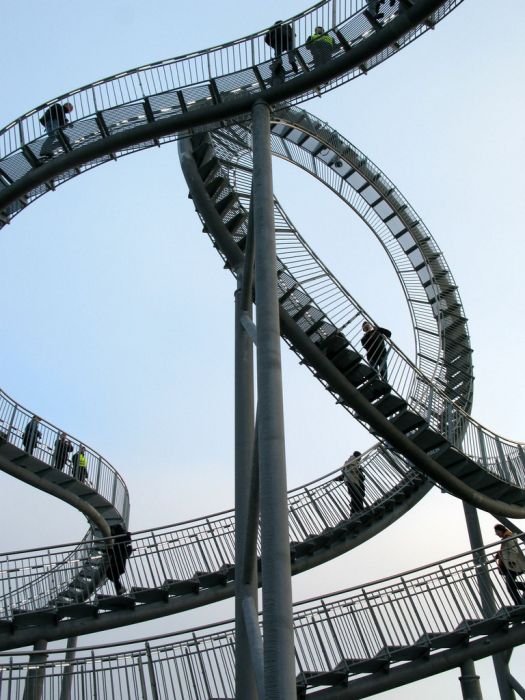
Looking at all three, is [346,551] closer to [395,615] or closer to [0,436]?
[395,615]

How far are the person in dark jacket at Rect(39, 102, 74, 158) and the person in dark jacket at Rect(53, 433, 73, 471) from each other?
21.4 feet

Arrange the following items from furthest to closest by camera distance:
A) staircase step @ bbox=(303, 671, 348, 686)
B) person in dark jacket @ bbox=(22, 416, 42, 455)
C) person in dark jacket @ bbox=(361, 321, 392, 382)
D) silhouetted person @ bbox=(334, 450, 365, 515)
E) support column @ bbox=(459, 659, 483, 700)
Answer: silhouetted person @ bbox=(334, 450, 365, 515), person in dark jacket @ bbox=(22, 416, 42, 455), person in dark jacket @ bbox=(361, 321, 392, 382), support column @ bbox=(459, 659, 483, 700), staircase step @ bbox=(303, 671, 348, 686)

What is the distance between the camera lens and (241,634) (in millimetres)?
10609

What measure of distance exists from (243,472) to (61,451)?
6947mm

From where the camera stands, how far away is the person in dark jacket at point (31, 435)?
16422 mm

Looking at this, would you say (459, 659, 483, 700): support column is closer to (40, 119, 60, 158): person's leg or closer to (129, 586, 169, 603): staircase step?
(129, 586, 169, 603): staircase step

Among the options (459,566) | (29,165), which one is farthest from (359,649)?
(29,165)

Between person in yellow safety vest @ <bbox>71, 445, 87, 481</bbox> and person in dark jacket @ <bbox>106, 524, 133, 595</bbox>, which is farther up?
person in yellow safety vest @ <bbox>71, 445, 87, 481</bbox>

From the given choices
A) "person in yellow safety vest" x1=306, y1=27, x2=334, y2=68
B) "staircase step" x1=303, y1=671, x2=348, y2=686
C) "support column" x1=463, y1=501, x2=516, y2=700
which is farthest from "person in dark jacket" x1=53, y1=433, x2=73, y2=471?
"person in yellow safety vest" x1=306, y1=27, x2=334, y2=68

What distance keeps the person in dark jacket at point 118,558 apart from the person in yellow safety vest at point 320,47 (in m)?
8.76

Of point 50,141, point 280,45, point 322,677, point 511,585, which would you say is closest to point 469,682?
point 511,585

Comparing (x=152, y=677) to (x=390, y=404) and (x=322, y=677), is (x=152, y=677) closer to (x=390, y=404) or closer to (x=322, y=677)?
(x=322, y=677)

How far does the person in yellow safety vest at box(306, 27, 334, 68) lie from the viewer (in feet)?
38.6

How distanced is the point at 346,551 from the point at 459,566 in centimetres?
439
